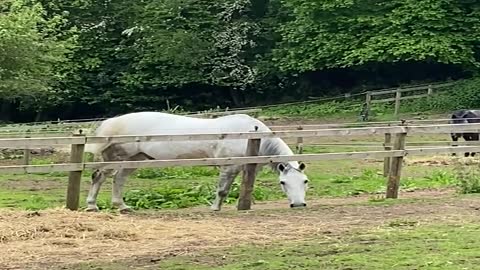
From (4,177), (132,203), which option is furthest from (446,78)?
(132,203)

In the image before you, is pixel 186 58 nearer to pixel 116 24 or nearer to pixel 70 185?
pixel 116 24

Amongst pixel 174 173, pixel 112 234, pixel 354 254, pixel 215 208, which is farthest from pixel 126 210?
pixel 174 173

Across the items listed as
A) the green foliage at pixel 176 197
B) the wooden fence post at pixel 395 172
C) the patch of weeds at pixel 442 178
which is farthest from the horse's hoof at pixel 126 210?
the patch of weeds at pixel 442 178

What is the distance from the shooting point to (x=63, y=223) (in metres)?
8.45

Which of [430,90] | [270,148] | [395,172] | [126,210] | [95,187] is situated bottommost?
[126,210]

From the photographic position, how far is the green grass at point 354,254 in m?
6.49

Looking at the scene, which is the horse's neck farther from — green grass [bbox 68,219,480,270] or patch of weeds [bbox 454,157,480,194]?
green grass [bbox 68,219,480,270]

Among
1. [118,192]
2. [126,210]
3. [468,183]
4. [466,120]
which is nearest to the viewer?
[126,210]

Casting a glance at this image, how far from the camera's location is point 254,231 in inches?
332

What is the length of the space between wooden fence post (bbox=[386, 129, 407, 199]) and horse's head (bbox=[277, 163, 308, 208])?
1.16 m

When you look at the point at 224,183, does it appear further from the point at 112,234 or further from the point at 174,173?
the point at 174,173

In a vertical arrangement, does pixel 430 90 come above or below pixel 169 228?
above

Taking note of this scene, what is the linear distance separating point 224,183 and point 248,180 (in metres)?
0.47

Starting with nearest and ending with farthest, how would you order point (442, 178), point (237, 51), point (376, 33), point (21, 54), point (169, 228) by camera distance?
point (169, 228)
point (442, 178)
point (21, 54)
point (376, 33)
point (237, 51)
